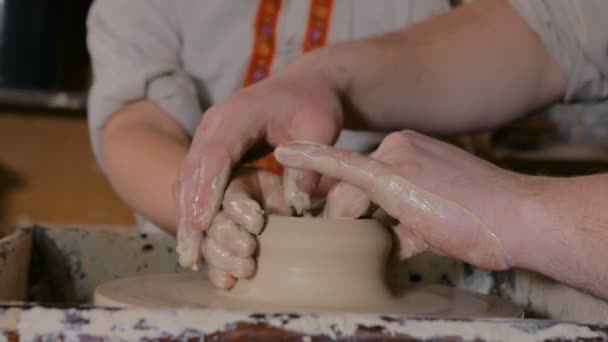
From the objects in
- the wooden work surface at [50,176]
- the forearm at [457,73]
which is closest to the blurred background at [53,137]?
the wooden work surface at [50,176]

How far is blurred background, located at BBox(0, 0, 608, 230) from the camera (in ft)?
8.18

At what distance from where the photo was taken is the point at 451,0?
1517 millimetres

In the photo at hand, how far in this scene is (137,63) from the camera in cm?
121

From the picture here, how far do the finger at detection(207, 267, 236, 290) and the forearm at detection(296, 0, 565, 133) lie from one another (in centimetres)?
36

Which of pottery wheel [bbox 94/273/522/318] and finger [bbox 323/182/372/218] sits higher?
finger [bbox 323/182/372/218]

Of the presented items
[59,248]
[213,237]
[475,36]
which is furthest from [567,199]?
[59,248]

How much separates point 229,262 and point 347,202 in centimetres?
12

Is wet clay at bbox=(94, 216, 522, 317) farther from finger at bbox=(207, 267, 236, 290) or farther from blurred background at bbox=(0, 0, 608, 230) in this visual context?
blurred background at bbox=(0, 0, 608, 230)

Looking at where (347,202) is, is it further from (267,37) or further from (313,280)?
(267,37)

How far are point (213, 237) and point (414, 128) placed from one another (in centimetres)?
49

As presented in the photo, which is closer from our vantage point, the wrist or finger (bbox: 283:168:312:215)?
the wrist

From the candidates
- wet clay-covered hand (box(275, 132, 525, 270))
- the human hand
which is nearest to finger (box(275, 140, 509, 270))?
wet clay-covered hand (box(275, 132, 525, 270))

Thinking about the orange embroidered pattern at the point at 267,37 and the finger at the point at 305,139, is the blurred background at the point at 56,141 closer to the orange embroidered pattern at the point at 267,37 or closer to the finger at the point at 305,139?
the orange embroidered pattern at the point at 267,37

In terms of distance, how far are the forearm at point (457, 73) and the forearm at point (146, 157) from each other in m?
0.25
